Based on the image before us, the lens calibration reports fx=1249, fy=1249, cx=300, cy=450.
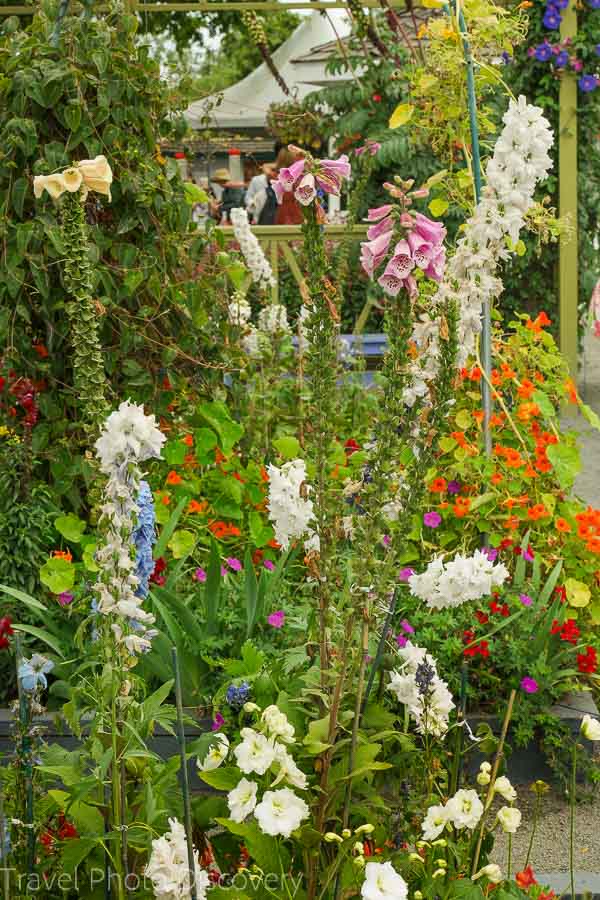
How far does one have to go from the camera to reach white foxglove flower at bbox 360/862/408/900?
1752 mm

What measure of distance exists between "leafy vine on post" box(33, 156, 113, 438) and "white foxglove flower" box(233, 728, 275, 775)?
1.82ft

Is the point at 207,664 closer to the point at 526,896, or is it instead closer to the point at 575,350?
the point at 526,896

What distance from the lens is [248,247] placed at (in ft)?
16.8

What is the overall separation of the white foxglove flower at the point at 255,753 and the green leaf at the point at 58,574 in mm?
1487

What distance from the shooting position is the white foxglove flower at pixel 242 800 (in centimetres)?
190

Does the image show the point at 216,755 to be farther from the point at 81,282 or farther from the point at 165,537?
the point at 165,537

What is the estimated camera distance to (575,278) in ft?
23.6

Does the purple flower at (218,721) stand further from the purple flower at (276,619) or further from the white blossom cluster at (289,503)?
the white blossom cluster at (289,503)

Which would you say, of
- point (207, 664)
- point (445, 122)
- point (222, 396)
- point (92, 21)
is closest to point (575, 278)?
point (445, 122)

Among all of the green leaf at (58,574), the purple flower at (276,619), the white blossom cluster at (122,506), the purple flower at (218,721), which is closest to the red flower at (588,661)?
the purple flower at (276,619)

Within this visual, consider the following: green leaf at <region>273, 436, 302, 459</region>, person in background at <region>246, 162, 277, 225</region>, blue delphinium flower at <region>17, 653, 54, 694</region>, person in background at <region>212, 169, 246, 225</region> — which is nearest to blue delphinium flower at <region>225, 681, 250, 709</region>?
blue delphinium flower at <region>17, 653, 54, 694</region>

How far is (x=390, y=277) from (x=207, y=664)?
4.83 ft

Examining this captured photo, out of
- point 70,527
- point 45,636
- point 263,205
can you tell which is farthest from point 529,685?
point 263,205

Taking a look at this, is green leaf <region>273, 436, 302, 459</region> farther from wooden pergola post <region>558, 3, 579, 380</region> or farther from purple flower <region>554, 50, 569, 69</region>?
purple flower <region>554, 50, 569, 69</region>
